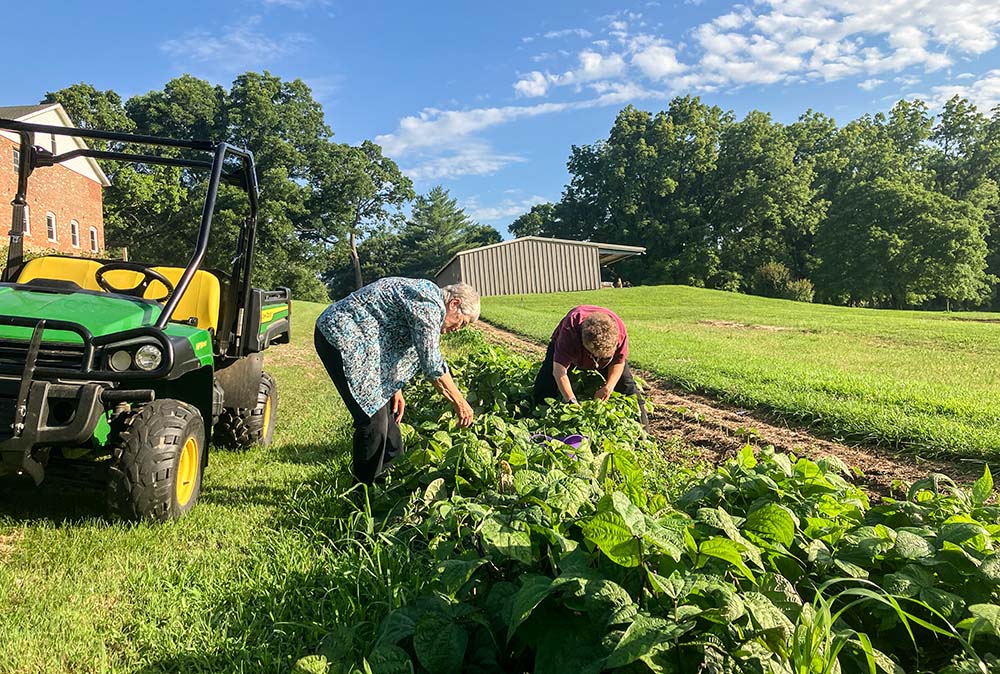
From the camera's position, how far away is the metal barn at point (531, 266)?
3716 cm

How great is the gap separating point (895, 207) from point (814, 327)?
3247cm

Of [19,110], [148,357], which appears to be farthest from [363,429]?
[19,110]

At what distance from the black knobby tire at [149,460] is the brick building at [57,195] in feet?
75.0

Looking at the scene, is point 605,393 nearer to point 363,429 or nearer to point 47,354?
point 363,429

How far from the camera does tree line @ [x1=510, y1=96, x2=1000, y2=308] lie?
41.8m

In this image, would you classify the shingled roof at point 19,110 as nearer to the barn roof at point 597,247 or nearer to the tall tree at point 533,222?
the barn roof at point 597,247

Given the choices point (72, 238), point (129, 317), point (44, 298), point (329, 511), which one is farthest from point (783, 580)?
point (72, 238)

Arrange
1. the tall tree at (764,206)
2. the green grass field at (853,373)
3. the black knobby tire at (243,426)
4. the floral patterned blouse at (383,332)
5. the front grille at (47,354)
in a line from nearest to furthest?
the front grille at (47,354) < the floral patterned blouse at (383,332) < the black knobby tire at (243,426) < the green grass field at (853,373) < the tall tree at (764,206)

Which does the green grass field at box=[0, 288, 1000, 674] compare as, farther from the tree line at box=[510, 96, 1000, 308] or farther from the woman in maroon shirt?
the tree line at box=[510, 96, 1000, 308]

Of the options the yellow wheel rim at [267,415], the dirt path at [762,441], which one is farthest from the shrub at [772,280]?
the yellow wheel rim at [267,415]

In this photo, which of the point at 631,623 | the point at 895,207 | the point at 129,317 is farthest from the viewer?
the point at 895,207

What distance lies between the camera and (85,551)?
2977mm

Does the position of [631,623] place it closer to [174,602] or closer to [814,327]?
[174,602]

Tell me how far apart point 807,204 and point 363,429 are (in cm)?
5516
